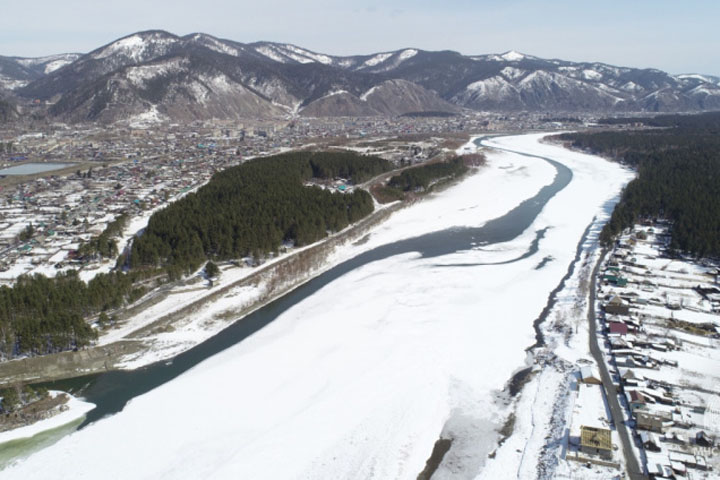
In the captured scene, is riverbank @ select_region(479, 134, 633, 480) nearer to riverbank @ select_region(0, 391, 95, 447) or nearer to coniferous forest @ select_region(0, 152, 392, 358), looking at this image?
riverbank @ select_region(0, 391, 95, 447)

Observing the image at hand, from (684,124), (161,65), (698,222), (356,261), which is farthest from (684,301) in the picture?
(161,65)

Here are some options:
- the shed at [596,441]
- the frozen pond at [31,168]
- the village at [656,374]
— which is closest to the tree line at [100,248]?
the village at [656,374]

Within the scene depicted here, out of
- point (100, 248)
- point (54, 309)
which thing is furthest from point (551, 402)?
point (100, 248)

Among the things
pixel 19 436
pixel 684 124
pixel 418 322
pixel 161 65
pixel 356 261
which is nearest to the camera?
pixel 19 436

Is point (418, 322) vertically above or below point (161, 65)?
below

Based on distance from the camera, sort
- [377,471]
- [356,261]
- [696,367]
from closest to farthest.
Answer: [377,471], [696,367], [356,261]

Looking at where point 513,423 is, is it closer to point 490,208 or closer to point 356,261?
point 356,261
